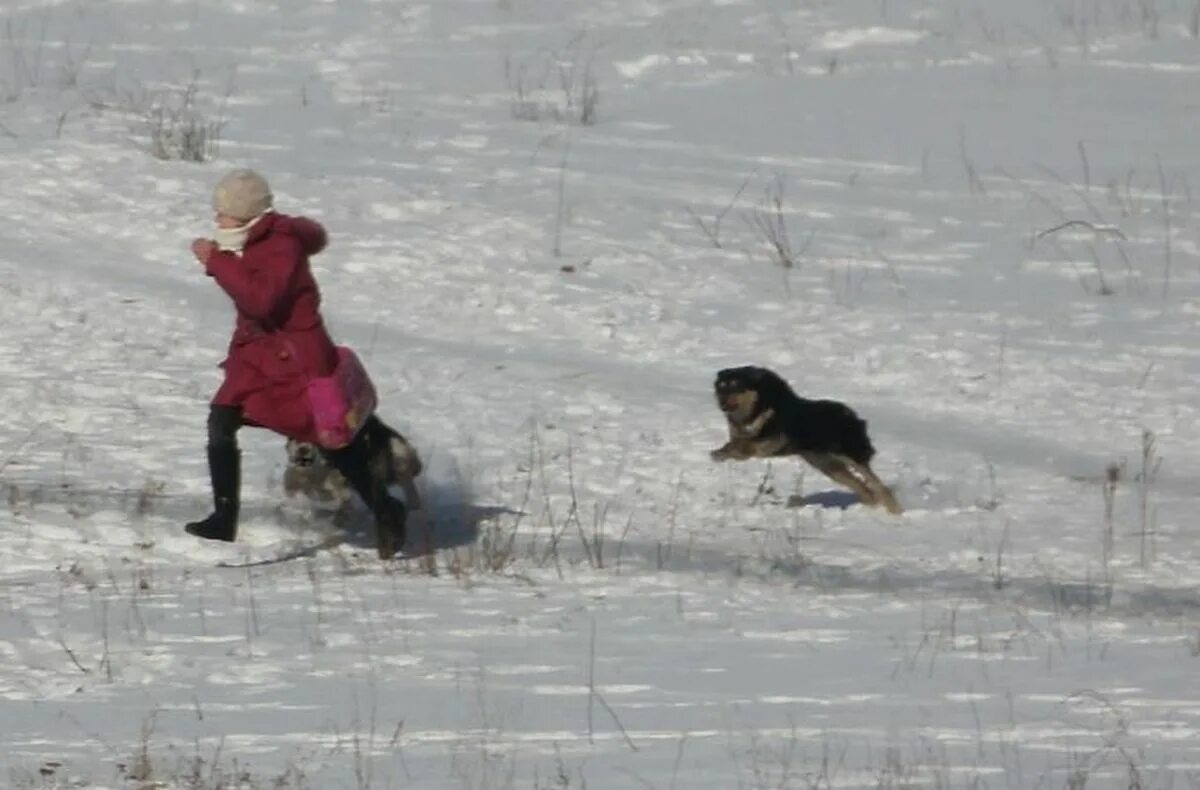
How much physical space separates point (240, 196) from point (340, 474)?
1348 millimetres

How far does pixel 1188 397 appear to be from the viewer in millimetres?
11367

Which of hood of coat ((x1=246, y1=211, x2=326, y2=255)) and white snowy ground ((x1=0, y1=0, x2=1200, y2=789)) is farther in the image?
hood of coat ((x1=246, y1=211, x2=326, y2=255))

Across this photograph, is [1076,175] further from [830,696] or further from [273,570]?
[830,696]

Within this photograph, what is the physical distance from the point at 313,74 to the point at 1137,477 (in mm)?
8446

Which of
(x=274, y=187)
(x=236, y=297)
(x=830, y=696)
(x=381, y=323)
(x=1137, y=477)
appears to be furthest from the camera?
→ (x=274, y=187)

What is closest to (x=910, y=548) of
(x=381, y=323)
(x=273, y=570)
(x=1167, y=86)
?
(x=273, y=570)

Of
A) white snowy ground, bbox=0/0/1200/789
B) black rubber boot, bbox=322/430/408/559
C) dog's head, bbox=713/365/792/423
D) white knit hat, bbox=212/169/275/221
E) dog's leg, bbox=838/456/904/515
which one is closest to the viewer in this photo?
white snowy ground, bbox=0/0/1200/789

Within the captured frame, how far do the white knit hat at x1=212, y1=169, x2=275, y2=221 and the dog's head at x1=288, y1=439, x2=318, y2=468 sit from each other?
1.23 meters

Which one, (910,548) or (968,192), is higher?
(968,192)

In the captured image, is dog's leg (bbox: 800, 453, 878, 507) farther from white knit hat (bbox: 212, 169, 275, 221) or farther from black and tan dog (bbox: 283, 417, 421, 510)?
white knit hat (bbox: 212, 169, 275, 221)

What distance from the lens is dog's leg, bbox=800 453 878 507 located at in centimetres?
995

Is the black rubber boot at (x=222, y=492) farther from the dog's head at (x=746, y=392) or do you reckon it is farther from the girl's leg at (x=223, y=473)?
the dog's head at (x=746, y=392)

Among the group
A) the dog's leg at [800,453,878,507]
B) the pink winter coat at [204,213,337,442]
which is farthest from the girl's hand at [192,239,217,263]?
the dog's leg at [800,453,878,507]

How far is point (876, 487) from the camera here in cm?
995
